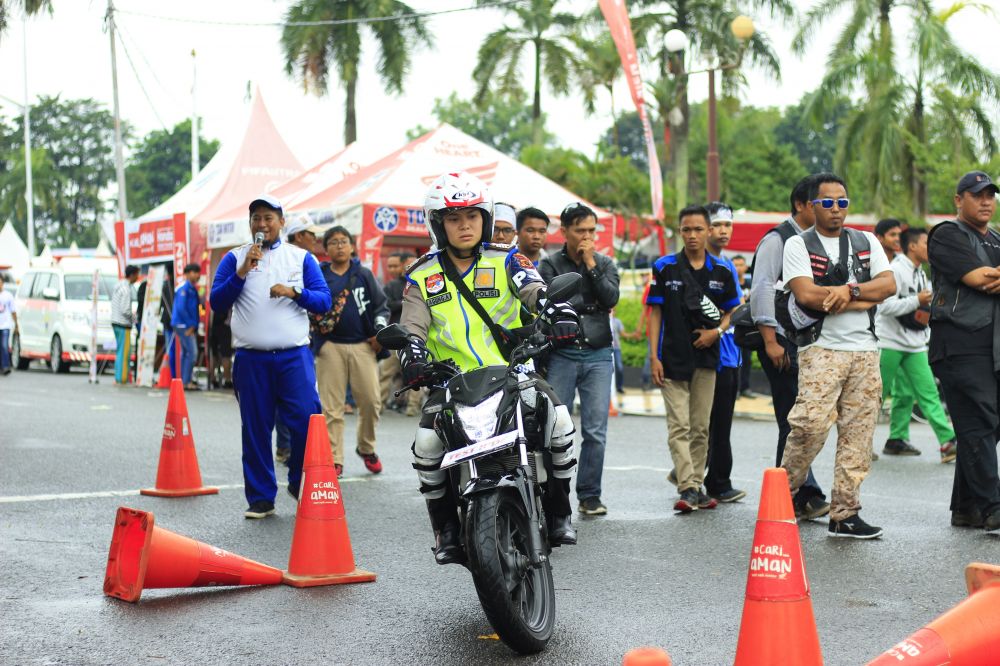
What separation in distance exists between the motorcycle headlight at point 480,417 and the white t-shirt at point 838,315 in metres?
2.88

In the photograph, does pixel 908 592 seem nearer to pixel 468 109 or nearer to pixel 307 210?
pixel 307 210

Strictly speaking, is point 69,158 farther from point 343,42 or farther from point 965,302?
point 965,302

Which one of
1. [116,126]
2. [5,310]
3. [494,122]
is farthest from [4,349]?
[494,122]

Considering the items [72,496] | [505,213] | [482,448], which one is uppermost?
[505,213]

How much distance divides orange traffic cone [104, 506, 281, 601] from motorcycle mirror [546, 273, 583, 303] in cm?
206

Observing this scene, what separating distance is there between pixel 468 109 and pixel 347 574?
300 feet

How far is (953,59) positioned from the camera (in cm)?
2823

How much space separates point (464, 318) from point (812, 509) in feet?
11.2

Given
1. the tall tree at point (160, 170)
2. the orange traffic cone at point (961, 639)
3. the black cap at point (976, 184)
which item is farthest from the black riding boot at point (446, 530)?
the tall tree at point (160, 170)

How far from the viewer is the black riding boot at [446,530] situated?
561cm

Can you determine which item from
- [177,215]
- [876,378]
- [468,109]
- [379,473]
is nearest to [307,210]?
[177,215]

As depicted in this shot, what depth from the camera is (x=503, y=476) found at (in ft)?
17.0

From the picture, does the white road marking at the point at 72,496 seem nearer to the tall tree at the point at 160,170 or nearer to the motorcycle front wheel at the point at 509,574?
the motorcycle front wheel at the point at 509,574

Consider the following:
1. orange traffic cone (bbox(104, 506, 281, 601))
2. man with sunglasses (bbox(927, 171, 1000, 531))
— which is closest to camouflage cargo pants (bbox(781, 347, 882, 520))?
man with sunglasses (bbox(927, 171, 1000, 531))
